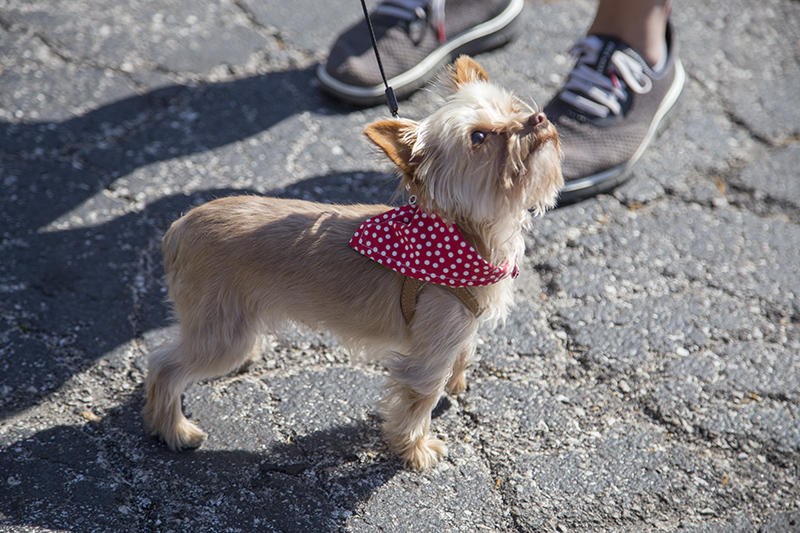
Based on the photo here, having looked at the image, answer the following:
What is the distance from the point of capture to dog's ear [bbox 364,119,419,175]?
1729mm

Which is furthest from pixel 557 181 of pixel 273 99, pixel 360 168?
pixel 273 99

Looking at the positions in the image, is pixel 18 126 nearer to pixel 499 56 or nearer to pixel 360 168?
pixel 360 168

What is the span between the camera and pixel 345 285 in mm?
2076

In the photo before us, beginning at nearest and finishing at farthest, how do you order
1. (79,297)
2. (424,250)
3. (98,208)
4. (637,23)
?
(424,250), (79,297), (98,208), (637,23)

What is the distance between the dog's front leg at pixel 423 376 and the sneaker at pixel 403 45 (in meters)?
2.01

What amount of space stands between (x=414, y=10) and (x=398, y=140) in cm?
229

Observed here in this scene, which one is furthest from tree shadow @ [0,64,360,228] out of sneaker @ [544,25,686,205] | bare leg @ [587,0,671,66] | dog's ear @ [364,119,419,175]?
dog's ear @ [364,119,419,175]

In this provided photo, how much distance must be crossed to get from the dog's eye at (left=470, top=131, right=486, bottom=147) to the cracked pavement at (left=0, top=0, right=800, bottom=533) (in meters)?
1.17

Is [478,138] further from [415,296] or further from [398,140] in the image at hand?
[415,296]

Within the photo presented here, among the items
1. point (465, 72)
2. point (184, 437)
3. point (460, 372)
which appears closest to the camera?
point (465, 72)

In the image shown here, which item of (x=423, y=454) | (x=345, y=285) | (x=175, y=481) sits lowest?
(x=175, y=481)

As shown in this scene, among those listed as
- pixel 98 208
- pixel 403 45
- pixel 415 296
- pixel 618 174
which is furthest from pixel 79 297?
pixel 618 174

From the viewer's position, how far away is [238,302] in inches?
82.8

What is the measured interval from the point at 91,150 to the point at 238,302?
1827 millimetres
